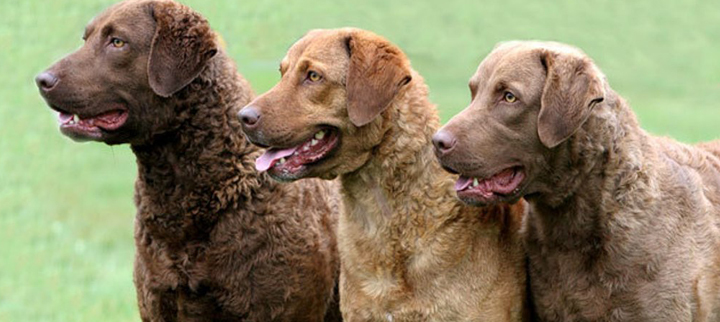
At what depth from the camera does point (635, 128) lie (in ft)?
22.5

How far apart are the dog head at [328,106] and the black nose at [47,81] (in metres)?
1.28

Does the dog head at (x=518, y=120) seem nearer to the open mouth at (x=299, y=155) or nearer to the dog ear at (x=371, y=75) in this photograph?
the dog ear at (x=371, y=75)

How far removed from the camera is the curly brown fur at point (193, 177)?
744cm

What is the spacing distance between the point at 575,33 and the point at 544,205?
1689 centimetres

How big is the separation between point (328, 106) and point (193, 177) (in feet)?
3.68

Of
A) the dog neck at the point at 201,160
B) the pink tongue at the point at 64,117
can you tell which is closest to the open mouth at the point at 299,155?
the dog neck at the point at 201,160

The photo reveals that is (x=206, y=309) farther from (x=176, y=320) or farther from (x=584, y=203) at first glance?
(x=584, y=203)

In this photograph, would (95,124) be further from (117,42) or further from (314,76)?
(314,76)

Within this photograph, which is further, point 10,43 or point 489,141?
point 10,43

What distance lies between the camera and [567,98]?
21.2 feet

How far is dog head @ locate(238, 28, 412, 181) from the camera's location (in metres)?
6.76

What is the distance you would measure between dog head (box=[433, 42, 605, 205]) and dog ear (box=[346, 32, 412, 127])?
410 millimetres

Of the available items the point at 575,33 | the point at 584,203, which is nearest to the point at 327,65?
the point at 584,203

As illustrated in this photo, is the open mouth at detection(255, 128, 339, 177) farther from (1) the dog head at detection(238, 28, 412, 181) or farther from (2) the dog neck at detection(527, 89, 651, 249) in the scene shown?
(2) the dog neck at detection(527, 89, 651, 249)
